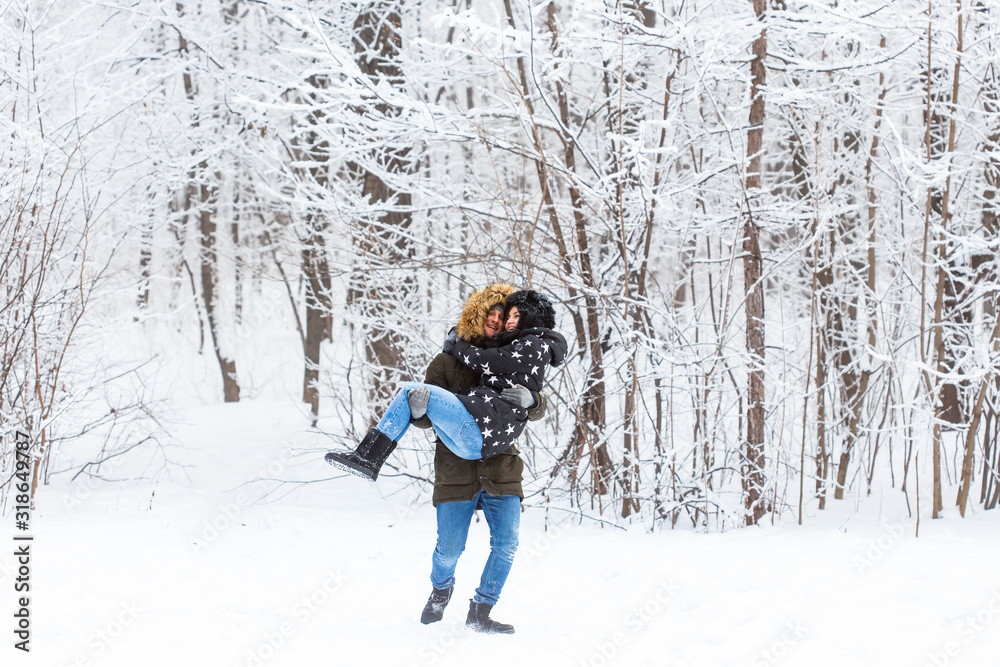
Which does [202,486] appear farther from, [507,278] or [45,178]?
[507,278]

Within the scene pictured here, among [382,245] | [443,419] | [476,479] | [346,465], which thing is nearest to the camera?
[346,465]

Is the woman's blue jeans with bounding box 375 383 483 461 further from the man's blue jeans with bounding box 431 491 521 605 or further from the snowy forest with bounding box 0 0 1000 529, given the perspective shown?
the snowy forest with bounding box 0 0 1000 529

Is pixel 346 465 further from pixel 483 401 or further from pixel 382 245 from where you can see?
pixel 382 245

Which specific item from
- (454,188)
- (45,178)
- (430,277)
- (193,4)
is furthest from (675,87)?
(193,4)

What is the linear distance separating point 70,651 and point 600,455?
366 cm

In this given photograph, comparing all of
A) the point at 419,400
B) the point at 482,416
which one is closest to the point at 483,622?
the point at 482,416

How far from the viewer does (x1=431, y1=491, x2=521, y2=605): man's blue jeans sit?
11.4ft

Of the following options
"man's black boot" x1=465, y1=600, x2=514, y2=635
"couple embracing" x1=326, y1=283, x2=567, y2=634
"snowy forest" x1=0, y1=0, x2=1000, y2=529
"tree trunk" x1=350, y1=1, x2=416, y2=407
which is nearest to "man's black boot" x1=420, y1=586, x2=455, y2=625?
"couple embracing" x1=326, y1=283, x2=567, y2=634

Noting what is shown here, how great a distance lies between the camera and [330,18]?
7.61 meters

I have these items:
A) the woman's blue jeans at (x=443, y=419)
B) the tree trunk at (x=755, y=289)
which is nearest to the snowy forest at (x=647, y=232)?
the tree trunk at (x=755, y=289)

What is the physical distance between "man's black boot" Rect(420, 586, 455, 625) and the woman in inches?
30.4

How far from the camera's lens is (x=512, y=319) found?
345 centimetres

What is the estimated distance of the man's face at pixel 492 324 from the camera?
344 centimetres

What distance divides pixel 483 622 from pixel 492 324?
137cm
